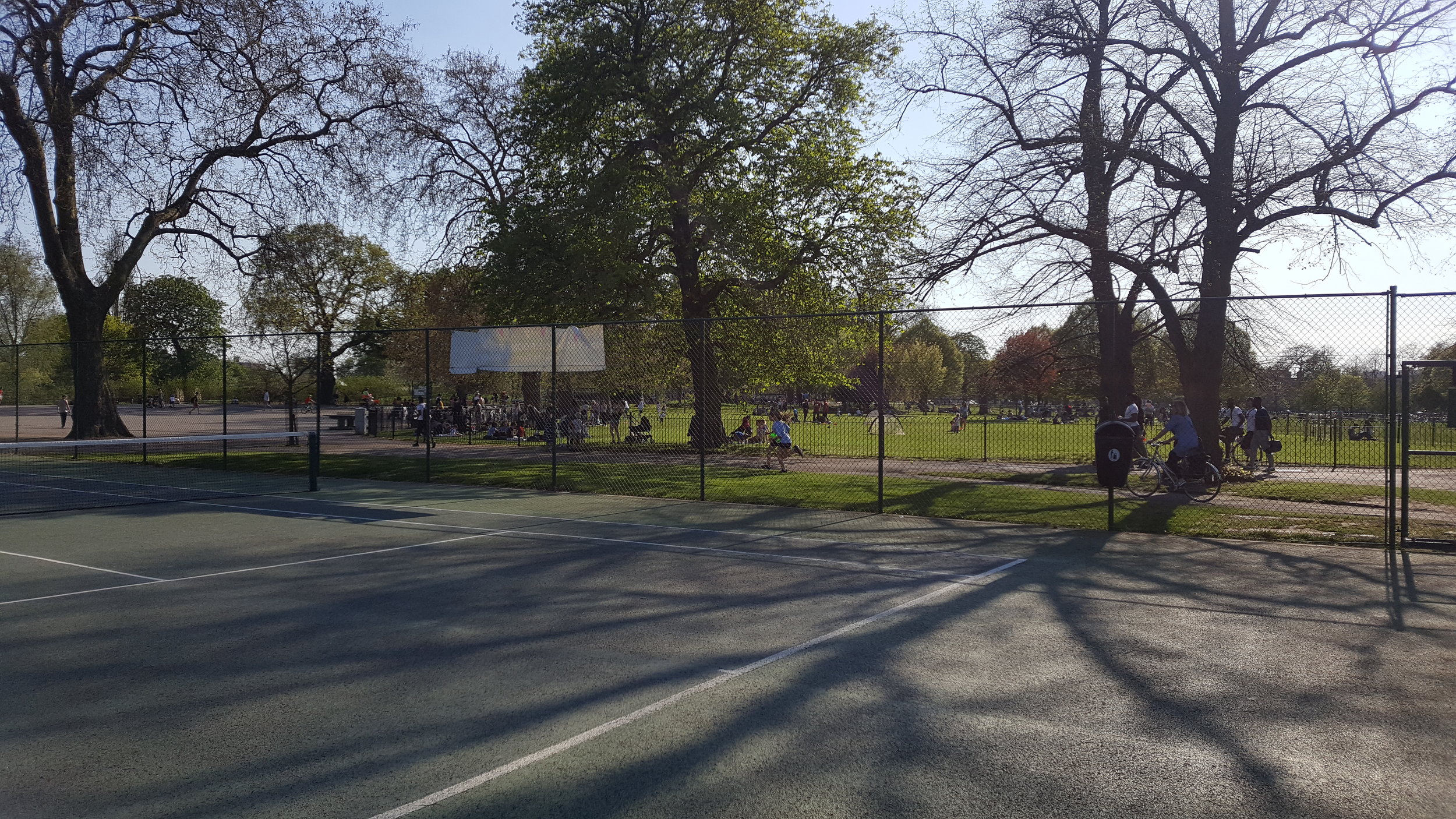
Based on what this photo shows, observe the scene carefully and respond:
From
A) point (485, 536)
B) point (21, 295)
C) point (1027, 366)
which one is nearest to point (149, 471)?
point (485, 536)

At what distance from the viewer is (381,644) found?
21.4 ft

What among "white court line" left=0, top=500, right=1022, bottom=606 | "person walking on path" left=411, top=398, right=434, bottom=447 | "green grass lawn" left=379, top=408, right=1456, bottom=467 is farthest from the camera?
"person walking on path" left=411, top=398, right=434, bottom=447

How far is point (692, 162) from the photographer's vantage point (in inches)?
992

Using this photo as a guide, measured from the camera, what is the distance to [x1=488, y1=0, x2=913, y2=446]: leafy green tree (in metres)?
23.6

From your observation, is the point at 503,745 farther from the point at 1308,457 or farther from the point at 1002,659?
the point at 1308,457

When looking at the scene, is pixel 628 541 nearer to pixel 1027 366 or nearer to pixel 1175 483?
pixel 1175 483

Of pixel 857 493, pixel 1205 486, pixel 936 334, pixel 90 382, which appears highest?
pixel 936 334

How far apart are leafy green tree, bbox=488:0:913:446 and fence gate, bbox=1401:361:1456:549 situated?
13.1 metres

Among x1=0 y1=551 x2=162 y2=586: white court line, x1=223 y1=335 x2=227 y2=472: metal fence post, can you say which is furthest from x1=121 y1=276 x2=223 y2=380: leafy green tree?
x1=0 y1=551 x2=162 y2=586: white court line

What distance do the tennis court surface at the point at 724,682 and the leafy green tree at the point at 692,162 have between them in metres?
14.2

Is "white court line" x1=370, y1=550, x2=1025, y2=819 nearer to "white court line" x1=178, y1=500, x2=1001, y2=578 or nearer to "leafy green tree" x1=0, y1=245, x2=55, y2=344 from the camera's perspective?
"white court line" x1=178, y1=500, x2=1001, y2=578

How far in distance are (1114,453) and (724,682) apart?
27.4ft

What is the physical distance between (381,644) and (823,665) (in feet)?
10.5

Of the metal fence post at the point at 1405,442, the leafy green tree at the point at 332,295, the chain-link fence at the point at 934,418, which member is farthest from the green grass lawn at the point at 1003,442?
the leafy green tree at the point at 332,295
